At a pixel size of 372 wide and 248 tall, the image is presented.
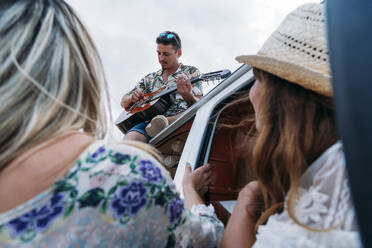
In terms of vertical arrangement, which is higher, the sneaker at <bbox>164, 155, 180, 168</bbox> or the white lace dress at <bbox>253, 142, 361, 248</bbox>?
the white lace dress at <bbox>253, 142, 361, 248</bbox>

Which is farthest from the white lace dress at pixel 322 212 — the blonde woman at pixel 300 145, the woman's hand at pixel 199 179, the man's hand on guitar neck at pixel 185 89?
the man's hand on guitar neck at pixel 185 89

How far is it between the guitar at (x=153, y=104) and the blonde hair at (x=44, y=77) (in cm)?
220

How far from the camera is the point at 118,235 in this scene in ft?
2.28

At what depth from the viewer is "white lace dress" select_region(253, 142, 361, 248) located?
0.57m

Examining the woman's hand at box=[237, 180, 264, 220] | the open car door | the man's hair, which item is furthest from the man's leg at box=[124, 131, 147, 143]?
the open car door

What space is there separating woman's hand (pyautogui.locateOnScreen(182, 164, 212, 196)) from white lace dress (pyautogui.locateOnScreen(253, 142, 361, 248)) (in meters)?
0.77

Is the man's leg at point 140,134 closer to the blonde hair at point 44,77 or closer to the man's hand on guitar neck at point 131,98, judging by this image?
the man's hand on guitar neck at point 131,98

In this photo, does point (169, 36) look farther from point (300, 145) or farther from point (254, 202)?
point (300, 145)

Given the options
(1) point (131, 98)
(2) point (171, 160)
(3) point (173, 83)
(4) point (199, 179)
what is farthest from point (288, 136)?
(1) point (131, 98)

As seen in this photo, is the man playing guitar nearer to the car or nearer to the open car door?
the car

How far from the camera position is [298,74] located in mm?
761

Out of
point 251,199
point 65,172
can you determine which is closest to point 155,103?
point 251,199

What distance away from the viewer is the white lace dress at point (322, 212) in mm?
571

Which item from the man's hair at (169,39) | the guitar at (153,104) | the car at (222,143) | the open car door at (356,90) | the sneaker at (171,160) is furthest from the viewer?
the man's hair at (169,39)
